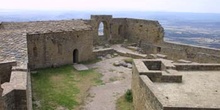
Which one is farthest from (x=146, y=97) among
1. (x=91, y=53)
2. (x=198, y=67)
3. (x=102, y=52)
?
(x=102, y=52)

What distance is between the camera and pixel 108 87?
19.5 meters

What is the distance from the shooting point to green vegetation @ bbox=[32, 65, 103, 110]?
16266 mm

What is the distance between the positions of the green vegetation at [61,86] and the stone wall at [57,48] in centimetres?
75

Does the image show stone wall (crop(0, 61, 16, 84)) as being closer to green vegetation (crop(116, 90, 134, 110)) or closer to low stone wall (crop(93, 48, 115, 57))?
green vegetation (crop(116, 90, 134, 110))

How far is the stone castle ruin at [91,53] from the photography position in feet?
33.3

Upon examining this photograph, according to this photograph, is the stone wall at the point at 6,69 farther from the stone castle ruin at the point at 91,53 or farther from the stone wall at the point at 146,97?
the stone wall at the point at 146,97

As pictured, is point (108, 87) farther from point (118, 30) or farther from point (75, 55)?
point (118, 30)

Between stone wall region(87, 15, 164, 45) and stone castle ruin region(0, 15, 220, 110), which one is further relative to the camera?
stone wall region(87, 15, 164, 45)

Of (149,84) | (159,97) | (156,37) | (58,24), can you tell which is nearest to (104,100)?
(149,84)

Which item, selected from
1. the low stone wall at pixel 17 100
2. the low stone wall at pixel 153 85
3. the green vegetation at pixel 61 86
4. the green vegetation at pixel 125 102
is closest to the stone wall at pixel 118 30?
the green vegetation at pixel 61 86

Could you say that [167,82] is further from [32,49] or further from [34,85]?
[32,49]

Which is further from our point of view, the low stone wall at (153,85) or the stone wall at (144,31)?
the stone wall at (144,31)

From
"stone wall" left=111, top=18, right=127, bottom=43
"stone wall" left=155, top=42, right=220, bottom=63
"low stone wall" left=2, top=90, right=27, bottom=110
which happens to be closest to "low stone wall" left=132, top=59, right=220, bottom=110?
"low stone wall" left=2, top=90, right=27, bottom=110

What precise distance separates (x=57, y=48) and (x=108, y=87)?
251 inches
